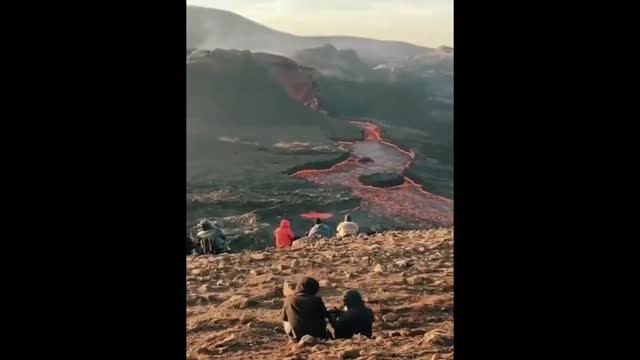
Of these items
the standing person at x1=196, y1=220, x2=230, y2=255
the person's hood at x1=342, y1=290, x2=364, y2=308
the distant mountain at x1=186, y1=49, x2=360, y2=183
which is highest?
the distant mountain at x1=186, y1=49, x2=360, y2=183

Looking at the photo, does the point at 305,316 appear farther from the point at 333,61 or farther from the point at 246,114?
the point at 333,61

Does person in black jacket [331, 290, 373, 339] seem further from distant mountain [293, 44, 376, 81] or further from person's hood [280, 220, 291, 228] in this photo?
distant mountain [293, 44, 376, 81]

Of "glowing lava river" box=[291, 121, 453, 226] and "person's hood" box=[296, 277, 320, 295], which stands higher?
"glowing lava river" box=[291, 121, 453, 226]

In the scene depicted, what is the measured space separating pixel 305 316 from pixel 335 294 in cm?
15

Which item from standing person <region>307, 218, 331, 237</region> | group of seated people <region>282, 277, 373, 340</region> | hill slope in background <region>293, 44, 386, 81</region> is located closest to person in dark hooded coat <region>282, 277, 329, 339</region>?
group of seated people <region>282, 277, 373, 340</region>

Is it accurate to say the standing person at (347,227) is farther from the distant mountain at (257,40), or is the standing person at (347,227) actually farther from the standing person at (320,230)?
the distant mountain at (257,40)

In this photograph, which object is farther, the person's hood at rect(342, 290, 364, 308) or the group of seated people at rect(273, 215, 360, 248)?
the group of seated people at rect(273, 215, 360, 248)

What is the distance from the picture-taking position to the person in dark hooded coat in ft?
7.87
